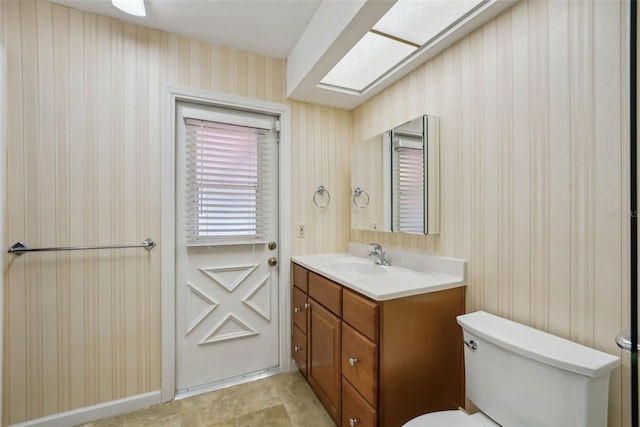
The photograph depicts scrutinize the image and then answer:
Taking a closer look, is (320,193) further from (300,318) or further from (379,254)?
(300,318)

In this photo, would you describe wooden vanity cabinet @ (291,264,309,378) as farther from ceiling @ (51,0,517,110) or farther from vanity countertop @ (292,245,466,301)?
ceiling @ (51,0,517,110)

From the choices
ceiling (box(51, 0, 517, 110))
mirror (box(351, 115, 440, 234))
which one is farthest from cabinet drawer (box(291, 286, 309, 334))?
ceiling (box(51, 0, 517, 110))

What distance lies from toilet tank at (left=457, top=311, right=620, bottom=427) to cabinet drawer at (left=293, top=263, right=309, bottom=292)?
99cm

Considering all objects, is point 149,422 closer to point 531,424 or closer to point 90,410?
point 90,410

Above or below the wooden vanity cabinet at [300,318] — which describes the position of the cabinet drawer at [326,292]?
above

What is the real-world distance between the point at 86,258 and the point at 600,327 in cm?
246

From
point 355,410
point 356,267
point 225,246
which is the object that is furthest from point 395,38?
point 355,410

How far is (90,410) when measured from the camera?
1.65 metres

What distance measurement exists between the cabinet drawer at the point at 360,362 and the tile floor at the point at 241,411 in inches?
18.7

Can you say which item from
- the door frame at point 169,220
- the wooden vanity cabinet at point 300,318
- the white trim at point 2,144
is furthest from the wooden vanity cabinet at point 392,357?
the white trim at point 2,144

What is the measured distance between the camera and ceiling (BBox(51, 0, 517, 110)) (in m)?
1.34

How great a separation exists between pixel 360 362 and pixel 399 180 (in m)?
1.10

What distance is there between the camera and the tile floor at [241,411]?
1642 millimetres

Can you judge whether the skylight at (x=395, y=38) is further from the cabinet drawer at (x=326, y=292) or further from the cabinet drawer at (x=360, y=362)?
the cabinet drawer at (x=360, y=362)
